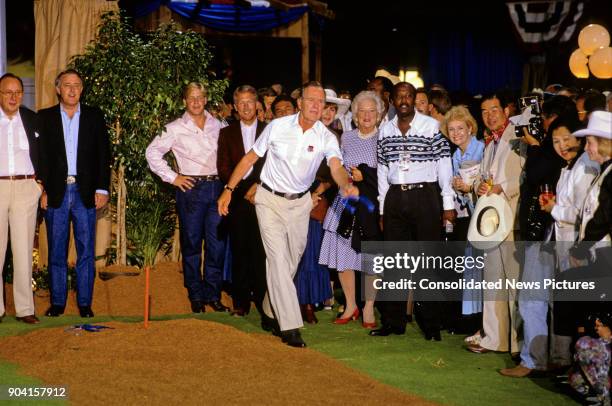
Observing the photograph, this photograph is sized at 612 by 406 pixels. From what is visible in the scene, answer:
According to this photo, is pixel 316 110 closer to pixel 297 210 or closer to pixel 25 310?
pixel 297 210

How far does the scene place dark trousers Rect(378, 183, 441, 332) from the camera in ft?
29.7

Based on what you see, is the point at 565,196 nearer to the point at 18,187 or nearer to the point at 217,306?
the point at 217,306

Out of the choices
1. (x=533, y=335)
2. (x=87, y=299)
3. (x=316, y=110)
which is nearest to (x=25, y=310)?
(x=87, y=299)

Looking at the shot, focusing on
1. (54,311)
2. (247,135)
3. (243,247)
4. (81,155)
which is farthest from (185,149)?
(54,311)

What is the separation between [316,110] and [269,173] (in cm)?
67

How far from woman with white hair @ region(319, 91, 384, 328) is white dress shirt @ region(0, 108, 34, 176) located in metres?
2.86

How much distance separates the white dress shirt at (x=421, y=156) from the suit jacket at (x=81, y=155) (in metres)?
2.82

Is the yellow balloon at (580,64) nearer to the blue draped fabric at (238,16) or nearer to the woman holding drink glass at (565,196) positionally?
the blue draped fabric at (238,16)

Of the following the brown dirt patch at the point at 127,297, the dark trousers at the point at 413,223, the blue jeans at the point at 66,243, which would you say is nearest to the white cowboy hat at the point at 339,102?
the dark trousers at the point at 413,223

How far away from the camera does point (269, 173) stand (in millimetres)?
8891

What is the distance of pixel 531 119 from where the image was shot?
808 cm

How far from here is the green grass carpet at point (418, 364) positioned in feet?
23.5

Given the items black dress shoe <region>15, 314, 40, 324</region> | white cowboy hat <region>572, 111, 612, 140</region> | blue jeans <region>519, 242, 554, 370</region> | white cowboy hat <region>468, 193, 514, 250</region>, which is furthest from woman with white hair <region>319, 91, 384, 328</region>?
white cowboy hat <region>572, 111, 612, 140</region>

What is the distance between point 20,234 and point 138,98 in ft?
5.96
